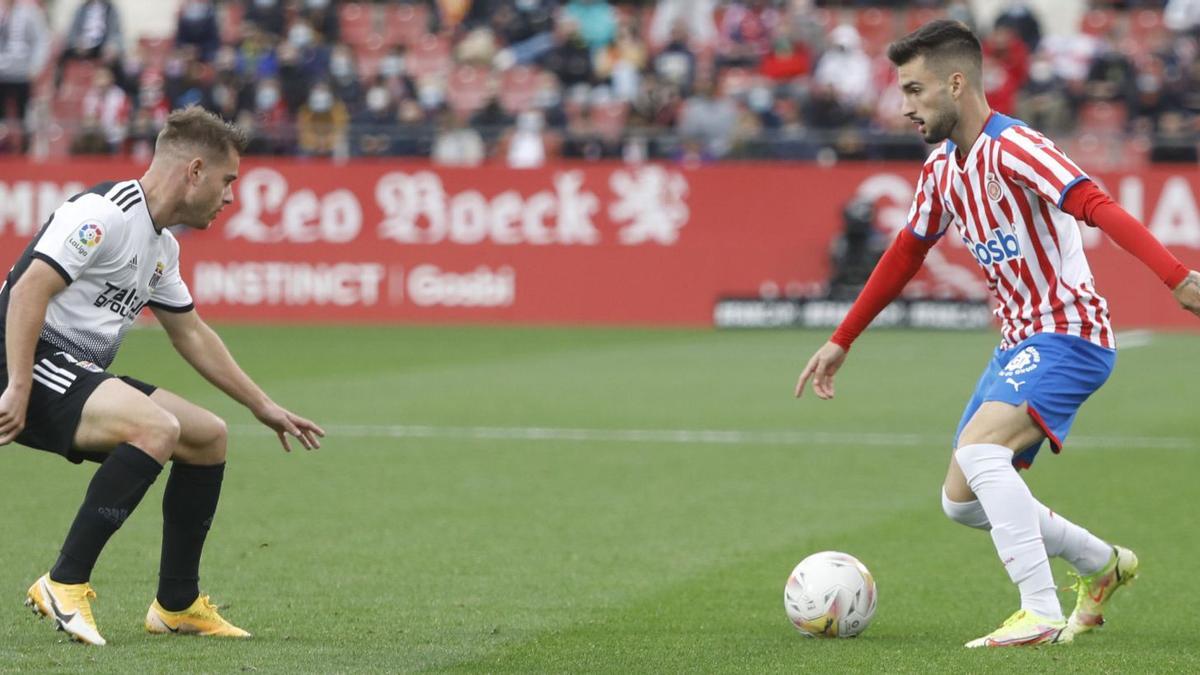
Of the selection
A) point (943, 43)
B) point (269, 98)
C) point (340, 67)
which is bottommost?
point (269, 98)

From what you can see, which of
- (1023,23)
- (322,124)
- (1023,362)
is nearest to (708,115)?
(1023,23)

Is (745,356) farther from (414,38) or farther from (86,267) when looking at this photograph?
(86,267)

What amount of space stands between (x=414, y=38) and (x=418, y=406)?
45.5 ft

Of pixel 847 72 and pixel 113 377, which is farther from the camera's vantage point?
pixel 847 72

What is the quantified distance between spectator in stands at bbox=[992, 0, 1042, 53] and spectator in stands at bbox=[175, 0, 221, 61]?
10.7 meters

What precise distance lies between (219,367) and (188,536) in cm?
63

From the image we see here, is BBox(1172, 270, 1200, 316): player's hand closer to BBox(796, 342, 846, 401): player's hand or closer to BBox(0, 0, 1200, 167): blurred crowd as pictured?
BBox(796, 342, 846, 401): player's hand

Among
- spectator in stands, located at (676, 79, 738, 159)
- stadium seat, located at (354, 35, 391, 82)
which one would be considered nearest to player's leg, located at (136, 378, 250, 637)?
spectator in stands, located at (676, 79, 738, 159)

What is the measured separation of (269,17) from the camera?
26.3m

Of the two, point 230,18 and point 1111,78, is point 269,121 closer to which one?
point 230,18

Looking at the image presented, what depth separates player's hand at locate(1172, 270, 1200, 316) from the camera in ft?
18.3

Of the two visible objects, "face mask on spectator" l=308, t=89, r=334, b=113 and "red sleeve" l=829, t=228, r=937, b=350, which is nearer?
"red sleeve" l=829, t=228, r=937, b=350

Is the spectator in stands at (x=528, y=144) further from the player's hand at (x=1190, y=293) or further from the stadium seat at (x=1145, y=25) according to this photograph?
the player's hand at (x=1190, y=293)

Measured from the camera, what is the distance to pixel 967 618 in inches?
271
